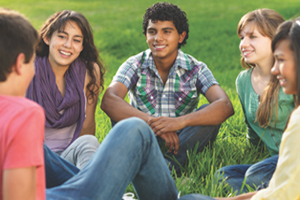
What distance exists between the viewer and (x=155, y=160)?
76.3 inches

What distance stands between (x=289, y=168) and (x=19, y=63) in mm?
1205

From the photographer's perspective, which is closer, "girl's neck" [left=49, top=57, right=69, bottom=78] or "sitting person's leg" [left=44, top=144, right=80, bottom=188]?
"sitting person's leg" [left=44, top=144, right=80, bottom=188]

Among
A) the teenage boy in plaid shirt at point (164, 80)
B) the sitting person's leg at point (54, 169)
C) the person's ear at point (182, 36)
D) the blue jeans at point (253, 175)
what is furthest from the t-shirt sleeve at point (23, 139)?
the person's ear at point (182, 36)

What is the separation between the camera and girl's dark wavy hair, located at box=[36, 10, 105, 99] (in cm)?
306

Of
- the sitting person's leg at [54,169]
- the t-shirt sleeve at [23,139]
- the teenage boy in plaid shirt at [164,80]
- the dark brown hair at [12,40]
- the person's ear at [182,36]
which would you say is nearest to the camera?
the t-shirt sleeve at [23,139]

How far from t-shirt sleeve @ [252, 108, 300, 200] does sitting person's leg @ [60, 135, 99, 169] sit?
4.64 feet

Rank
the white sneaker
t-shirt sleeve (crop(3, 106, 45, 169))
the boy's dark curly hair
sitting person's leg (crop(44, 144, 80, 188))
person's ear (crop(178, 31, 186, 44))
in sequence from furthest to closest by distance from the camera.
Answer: person's ear (crop(178, 31, 186, 44)), the boy's dark curly hair, the white sneaker, sitting person's leg (crop(44, 144, 80, 188)), t-shirt sleeve (crop(3, 106, 45, 169))

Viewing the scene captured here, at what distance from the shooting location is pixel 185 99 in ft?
11.5

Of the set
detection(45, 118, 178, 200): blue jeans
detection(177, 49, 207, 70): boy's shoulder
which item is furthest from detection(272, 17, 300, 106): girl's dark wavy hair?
detection(177, 49, 207, 70): boy's shoulder

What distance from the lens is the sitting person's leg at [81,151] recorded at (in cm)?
269

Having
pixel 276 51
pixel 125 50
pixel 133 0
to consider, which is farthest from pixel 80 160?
pixel 133 0

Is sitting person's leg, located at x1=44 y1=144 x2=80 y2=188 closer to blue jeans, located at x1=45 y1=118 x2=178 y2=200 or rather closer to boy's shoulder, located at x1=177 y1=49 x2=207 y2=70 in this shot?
blue jeans, located at x1=45 y1=118 x2=178 y2=200

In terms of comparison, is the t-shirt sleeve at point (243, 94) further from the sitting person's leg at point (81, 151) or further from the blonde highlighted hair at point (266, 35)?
the sitting person's leg at point (81, 151)

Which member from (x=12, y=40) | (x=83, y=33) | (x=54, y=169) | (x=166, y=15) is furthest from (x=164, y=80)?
(x=12, y=40)
